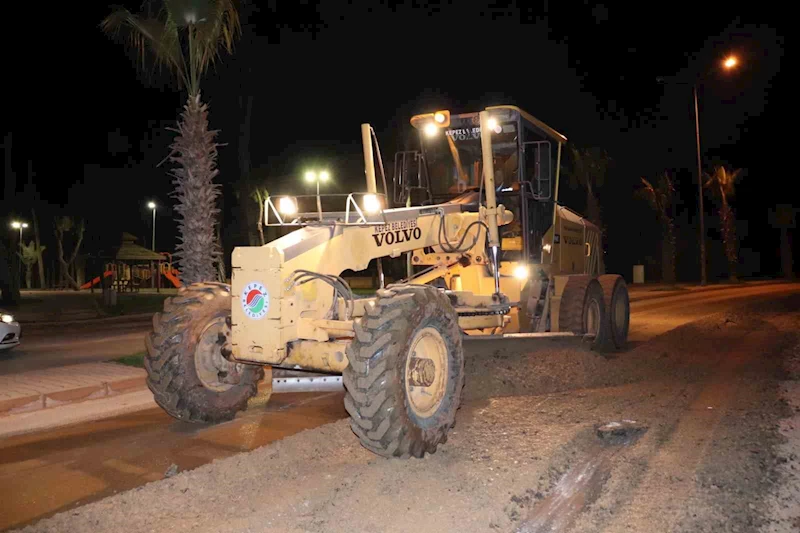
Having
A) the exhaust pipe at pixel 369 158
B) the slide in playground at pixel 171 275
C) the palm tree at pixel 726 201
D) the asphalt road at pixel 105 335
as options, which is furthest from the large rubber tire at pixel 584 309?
the slide in playground at pixel 171 275

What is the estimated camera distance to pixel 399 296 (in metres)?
6.27

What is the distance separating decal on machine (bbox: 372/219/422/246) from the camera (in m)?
7.70

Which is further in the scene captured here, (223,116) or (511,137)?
(223,116)

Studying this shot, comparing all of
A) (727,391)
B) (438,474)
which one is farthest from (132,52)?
(727,391)

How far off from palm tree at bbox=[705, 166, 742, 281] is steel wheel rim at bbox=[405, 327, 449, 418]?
44.2 m

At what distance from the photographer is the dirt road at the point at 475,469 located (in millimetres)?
4965

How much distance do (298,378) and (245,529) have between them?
334 centimetres

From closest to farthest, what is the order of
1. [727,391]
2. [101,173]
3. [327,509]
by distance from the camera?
[327,509] < [727,391] < [101,173]

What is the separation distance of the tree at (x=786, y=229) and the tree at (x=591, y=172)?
2108 cm

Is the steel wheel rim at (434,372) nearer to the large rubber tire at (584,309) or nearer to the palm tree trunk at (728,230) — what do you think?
the large rubber tire at (584,309)

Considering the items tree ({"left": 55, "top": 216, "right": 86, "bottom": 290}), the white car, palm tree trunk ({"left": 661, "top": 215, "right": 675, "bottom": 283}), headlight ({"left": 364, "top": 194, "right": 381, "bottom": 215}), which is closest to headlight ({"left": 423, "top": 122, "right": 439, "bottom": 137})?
headlight ({"left": 364, "top": 194, "right": 381, "bottom": 215})

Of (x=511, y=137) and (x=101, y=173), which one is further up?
(x=101, y=173)

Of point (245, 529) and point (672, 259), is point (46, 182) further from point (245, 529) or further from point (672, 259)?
point (245, 529)

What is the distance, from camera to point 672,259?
41906mm
